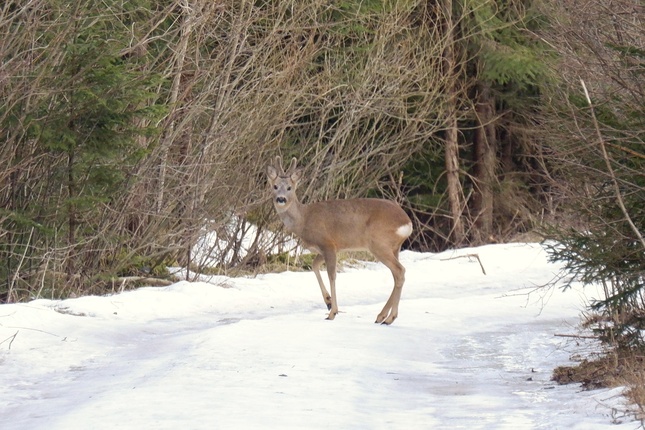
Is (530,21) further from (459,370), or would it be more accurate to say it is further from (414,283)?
(459,370)

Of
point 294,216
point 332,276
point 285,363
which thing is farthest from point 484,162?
point 285,363

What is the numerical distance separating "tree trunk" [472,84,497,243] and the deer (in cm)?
1305

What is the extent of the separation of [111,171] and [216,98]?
339 cm

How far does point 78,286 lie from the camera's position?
15.5m

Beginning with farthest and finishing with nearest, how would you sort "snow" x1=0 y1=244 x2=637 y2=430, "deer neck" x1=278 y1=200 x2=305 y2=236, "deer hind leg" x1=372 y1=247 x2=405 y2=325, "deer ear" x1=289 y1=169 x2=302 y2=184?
"deer ear" x1=289 y1=169 x2=302 y2=184
"deer neck" x1=278 y1=200 x2=305 y2=236
"deer hind leg" x1=372 y1=247 x2=405 y2=325
"snow" x1=0 y1=244 x2=637 y2=430

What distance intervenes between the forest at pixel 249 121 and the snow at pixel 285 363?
3.49 ft

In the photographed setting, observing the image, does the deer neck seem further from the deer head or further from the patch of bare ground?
the patch of bare ground

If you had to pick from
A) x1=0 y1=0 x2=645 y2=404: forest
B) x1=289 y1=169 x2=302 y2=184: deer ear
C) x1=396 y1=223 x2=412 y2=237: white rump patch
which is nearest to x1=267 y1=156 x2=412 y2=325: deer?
x1=396 y1=223 x2=412 y2=237: white rump patch

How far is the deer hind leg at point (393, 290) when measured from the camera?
13.3 metres

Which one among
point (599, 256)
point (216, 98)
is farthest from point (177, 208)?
point (599, 256)

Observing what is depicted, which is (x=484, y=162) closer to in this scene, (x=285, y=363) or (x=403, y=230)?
(x=403, y=230)

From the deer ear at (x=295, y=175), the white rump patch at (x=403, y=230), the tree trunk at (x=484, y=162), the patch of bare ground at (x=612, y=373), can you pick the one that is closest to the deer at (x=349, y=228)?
the white rump patch at (x=403, y=230)

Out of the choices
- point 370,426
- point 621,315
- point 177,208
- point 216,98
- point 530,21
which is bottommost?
point 370,426

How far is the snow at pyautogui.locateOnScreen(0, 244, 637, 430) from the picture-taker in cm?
768
